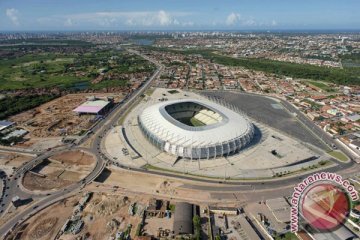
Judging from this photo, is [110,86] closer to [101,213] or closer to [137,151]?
[137,151]

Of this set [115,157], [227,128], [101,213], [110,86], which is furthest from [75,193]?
[110,86]

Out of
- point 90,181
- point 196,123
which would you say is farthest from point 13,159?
point 196,123

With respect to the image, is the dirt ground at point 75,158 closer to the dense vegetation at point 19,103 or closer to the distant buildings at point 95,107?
the distant buildings at point 95,107

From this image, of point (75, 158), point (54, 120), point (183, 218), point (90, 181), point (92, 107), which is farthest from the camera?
point (92, 107)

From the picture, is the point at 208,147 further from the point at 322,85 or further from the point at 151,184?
the point at 322,85

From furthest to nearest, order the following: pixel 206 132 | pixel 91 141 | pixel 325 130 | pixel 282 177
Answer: pixel 325 130 → pixel 91 141 → pixel 206 132 → pixel 282 177

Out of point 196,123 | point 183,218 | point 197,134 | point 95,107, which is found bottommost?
point 183,218

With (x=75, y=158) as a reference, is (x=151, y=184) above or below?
below
